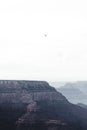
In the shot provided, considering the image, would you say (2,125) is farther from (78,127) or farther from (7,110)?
(78,127)

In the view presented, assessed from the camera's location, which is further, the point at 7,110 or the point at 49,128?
the point at 7,110

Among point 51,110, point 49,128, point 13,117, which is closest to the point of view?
point 49,128

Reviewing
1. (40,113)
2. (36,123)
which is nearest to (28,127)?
(36,123)

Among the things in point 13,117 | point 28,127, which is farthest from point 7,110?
point 28,127

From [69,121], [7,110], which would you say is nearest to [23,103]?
[7,110]

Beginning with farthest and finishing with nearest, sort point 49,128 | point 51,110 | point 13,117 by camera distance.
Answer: point 51,110
point 13,117
point 49,128

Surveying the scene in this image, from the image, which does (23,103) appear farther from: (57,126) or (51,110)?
(57,126)

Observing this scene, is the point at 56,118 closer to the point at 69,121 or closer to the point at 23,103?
the point at 69,121

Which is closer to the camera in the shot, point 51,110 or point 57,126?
point 57,126
